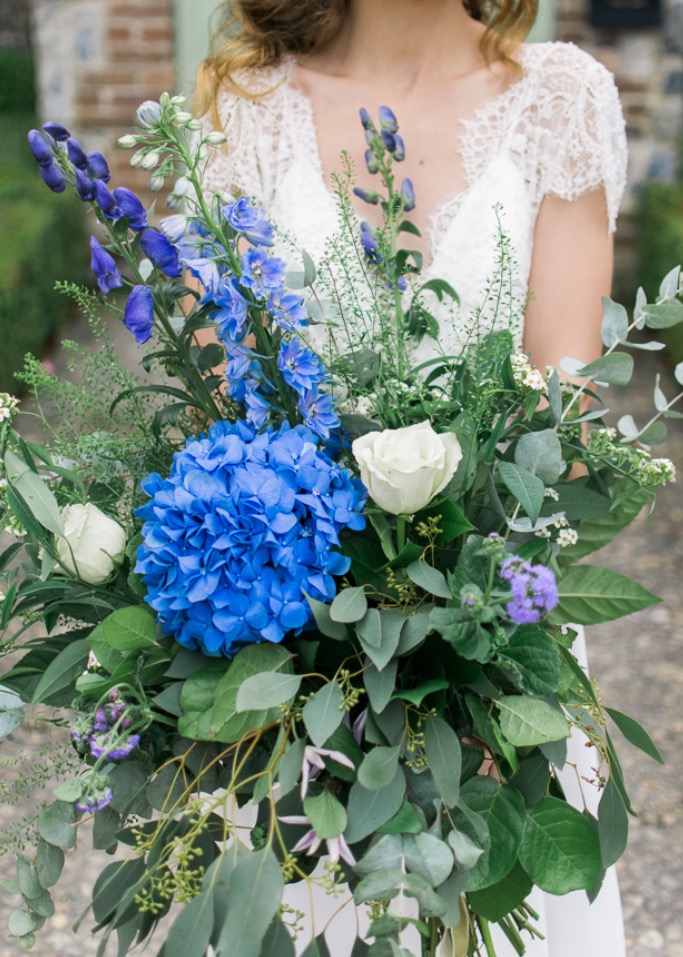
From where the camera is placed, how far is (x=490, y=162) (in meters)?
1.72

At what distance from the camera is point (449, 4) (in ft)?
5.82

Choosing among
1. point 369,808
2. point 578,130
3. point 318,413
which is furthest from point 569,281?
point 369,808

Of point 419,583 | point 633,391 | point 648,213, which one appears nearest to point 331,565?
point 419,583

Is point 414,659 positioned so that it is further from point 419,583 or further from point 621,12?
point 621,12

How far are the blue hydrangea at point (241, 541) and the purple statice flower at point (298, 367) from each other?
5cm

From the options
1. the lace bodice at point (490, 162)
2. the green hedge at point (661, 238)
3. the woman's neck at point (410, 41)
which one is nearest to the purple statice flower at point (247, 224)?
the lace bodice at point (490, 162)

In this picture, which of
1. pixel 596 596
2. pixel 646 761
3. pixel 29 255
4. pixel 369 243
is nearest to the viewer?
pixel 596 596

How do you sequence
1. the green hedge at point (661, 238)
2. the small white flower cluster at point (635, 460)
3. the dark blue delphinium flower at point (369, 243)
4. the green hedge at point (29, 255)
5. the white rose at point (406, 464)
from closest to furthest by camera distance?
the white rose at point (406, 464) → the small white flower cluster at point (635, 460) → the dark blue delphinium flower at point (369, 243) → the green hedge at point (29, 255) → the green hedge at point (661, 238)

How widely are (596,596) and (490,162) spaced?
975mm

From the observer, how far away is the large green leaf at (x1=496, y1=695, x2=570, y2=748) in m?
0.86

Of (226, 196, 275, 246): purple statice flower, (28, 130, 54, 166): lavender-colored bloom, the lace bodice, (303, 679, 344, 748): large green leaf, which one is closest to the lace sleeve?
the lace bodice

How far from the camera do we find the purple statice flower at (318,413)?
0.93m

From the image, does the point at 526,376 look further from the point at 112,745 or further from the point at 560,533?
the point at 112,745

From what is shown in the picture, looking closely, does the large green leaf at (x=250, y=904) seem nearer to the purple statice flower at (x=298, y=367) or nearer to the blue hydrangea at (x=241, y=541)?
the blue hydrangea at (x=241, y=541)
